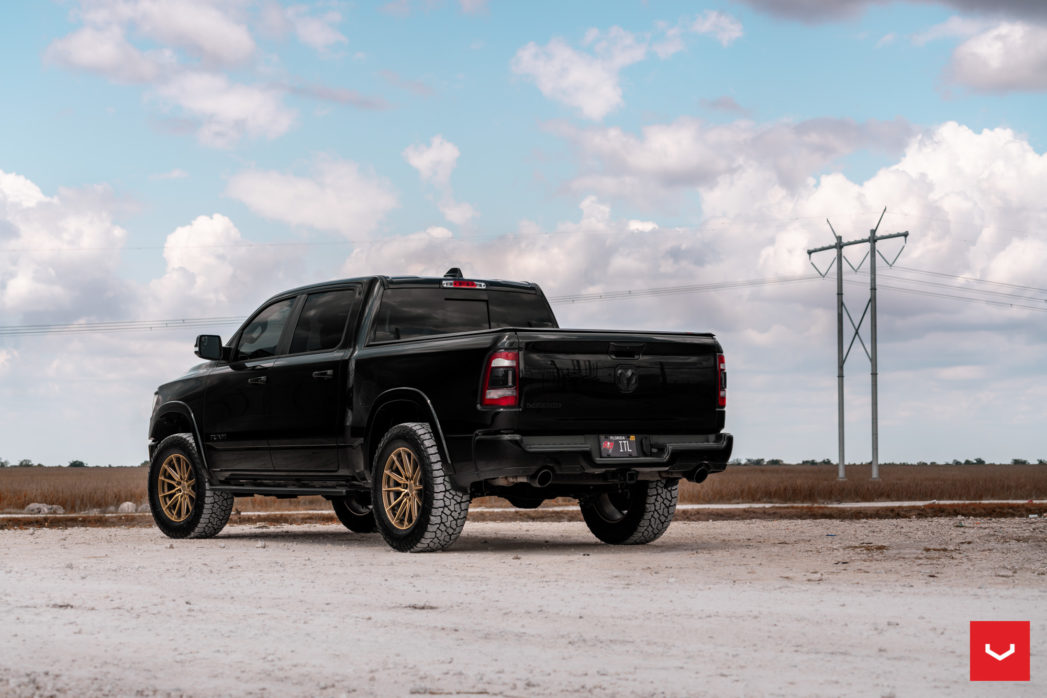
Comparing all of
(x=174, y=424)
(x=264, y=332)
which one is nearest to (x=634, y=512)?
(x=264, y=332)

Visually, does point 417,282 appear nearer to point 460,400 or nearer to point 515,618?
point 460,400

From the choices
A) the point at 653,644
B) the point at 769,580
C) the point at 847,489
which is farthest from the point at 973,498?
the point at 653,644

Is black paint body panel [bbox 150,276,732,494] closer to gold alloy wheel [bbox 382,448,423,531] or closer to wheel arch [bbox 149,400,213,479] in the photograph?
wheel arch [bbox 149,400,213,479]

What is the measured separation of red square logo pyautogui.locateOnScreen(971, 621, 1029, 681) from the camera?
5859mm

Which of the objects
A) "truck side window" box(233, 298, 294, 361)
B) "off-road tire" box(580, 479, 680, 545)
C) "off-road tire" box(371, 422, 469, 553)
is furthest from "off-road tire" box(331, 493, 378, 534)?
"off-road tire" box(371, 422, 469, 553)

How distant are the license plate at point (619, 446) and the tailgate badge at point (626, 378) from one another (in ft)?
1.28

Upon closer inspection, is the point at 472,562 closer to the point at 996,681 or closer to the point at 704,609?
the point at 704,609

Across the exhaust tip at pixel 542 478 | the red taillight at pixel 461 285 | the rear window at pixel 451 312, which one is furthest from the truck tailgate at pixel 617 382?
the red taillight at pixel 461 285

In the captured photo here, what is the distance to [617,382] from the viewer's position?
11.0 metres

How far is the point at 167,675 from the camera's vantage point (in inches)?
231

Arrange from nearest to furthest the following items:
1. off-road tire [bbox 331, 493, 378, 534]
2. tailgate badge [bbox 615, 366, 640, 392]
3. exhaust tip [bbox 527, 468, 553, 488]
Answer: exhaust tip [bbox 527, 468, 553, 488], tailgate badge [bbox 615, 366, 640, 392], off-road tire [bbox 331, 493, 378, 534]

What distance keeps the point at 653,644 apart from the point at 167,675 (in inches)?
89.7

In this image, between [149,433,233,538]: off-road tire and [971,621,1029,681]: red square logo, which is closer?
[971,621,1029,681]: red square logo

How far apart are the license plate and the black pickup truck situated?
14 mm
